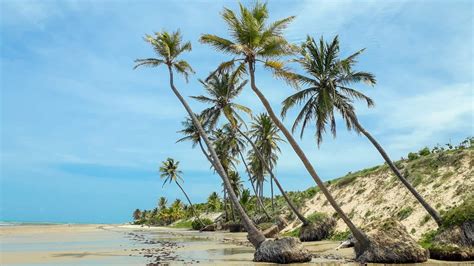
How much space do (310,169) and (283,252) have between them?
419 centimetres

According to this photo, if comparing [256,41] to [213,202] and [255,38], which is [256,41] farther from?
[213,202]

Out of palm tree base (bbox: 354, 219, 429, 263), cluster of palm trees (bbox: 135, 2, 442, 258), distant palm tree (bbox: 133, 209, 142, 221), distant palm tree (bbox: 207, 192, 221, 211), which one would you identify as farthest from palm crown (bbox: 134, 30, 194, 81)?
distant palm tree (bbox: 133, 209, 142, 221)

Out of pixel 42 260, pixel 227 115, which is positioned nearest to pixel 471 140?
pixel 227 115

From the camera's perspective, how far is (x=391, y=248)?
17.6 meters

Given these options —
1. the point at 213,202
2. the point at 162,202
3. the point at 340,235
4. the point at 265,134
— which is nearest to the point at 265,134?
the point at 265,134

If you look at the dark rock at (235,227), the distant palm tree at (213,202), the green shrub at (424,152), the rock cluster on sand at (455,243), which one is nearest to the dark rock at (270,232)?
the rock cluster on sand at (455,243)

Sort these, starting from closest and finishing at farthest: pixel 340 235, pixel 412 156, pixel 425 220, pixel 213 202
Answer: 1. pixel 425 220
2. pixel 340 235
3. pixel 412 156
4. pixel 213 202

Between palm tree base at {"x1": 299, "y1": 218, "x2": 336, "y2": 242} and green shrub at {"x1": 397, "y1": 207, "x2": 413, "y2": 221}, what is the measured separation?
5.33 metres

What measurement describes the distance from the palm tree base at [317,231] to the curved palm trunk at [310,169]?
1171 cm

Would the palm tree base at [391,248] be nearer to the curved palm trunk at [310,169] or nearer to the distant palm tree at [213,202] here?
the curved palm trunk at [310,169]

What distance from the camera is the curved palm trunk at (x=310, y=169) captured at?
1838 centimetres

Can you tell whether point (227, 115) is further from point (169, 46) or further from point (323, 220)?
point (323, 220)

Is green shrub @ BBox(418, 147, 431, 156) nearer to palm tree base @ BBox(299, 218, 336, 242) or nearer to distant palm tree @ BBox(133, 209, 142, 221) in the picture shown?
palm tree base @ BBox(299, 218, 336, 242)

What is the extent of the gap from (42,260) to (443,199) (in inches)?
962
